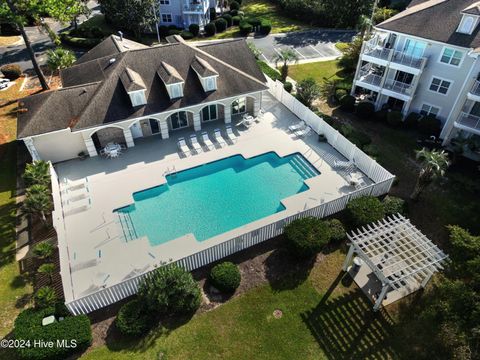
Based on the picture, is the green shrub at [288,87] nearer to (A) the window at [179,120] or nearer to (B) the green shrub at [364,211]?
(A) the window at [179,120]

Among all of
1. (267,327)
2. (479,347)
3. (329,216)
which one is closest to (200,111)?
(329,216)

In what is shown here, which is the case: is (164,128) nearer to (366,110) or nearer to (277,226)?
(277,226)

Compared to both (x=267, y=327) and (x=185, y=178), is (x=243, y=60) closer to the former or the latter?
(x=185, y=178)

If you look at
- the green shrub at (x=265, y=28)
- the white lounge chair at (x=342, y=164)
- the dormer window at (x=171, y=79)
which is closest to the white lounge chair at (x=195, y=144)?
the dormer window at (x=171, y=79)

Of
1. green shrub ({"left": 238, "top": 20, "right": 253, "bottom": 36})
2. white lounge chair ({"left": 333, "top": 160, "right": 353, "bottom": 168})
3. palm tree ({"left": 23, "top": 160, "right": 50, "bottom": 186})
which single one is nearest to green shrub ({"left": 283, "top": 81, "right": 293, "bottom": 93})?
white lounge chair ({"left": 333, "top": 160, "right": 353, "bottom": 168})

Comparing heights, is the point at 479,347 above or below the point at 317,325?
above

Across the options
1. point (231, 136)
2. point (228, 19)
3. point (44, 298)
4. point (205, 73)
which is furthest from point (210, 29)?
point (44, 298)
